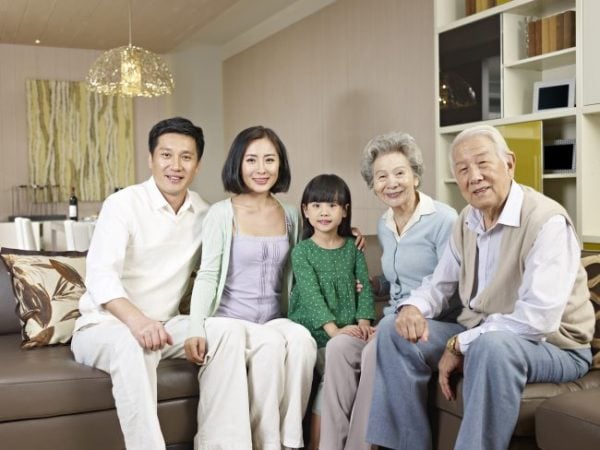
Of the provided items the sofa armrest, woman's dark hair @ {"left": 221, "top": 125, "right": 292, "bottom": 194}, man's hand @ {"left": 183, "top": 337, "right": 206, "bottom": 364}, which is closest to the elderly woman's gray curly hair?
woman's dark hair @ {"left": 221, "top": 125, "right": 292, "bottom": 194}

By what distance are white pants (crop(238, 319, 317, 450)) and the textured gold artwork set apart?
668 cm

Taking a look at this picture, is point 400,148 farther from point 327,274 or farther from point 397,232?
point 327,274

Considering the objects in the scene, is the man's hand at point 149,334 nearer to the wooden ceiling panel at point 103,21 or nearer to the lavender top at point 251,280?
the lavender top at point 251,280

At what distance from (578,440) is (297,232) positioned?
1382 millimetres

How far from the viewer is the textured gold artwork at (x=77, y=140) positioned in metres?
8.41

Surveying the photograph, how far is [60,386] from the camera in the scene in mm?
2326

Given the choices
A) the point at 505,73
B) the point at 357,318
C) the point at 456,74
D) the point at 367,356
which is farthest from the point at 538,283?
the point at 456,74

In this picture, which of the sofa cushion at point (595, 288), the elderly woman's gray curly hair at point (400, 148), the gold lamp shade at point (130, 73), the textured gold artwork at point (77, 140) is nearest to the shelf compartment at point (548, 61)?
the elderly woman's gray curly hair at point (400, 148)

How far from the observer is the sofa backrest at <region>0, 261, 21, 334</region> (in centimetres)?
297

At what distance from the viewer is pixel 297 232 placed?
9.34ft

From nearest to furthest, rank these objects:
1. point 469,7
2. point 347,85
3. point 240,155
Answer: point 240,155
point 469,7
point 347,85

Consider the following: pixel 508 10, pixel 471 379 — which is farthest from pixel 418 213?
pixel 508 10

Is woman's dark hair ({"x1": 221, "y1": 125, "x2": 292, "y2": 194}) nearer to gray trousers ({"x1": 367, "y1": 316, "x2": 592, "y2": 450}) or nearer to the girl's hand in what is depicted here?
the girl's hand

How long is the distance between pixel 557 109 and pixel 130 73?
3771mm
